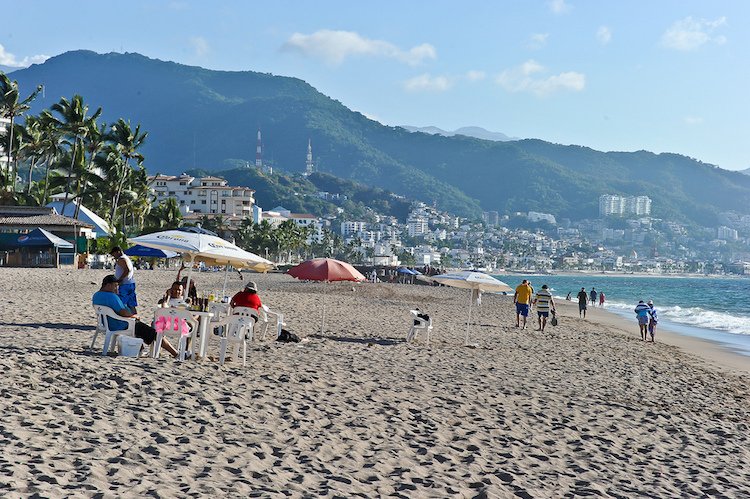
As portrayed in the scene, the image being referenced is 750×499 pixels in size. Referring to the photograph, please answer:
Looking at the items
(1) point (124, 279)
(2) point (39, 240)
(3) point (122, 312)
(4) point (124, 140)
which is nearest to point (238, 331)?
(3) point (122, 312)

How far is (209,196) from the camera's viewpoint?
136 meters

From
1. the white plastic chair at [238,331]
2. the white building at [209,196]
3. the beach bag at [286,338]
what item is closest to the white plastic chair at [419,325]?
the beach bag at [286,338]

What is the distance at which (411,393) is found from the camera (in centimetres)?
899

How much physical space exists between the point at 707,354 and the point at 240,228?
301ft

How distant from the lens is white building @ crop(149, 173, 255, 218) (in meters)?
135

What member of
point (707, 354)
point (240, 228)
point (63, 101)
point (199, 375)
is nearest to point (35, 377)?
point (199, 375)

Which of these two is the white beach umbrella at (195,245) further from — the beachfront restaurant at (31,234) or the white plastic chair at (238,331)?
the beachfront restaurant at (31,234)

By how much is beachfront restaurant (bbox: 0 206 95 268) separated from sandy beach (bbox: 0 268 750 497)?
38813 millimetres

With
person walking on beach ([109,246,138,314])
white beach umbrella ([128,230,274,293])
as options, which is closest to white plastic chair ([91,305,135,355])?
person walking on beach ([109,246,138,314])

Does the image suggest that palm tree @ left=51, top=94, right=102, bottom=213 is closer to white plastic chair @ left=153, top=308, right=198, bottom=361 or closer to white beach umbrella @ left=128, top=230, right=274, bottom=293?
white beach umbrella @ left=128, top=230, right=274, bottom=293

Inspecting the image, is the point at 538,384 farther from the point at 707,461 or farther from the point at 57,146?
the point at 57,146

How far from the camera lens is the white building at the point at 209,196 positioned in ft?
443

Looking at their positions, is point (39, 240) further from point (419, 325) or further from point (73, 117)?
point (419, 325)

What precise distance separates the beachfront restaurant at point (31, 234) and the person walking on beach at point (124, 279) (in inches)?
1506
